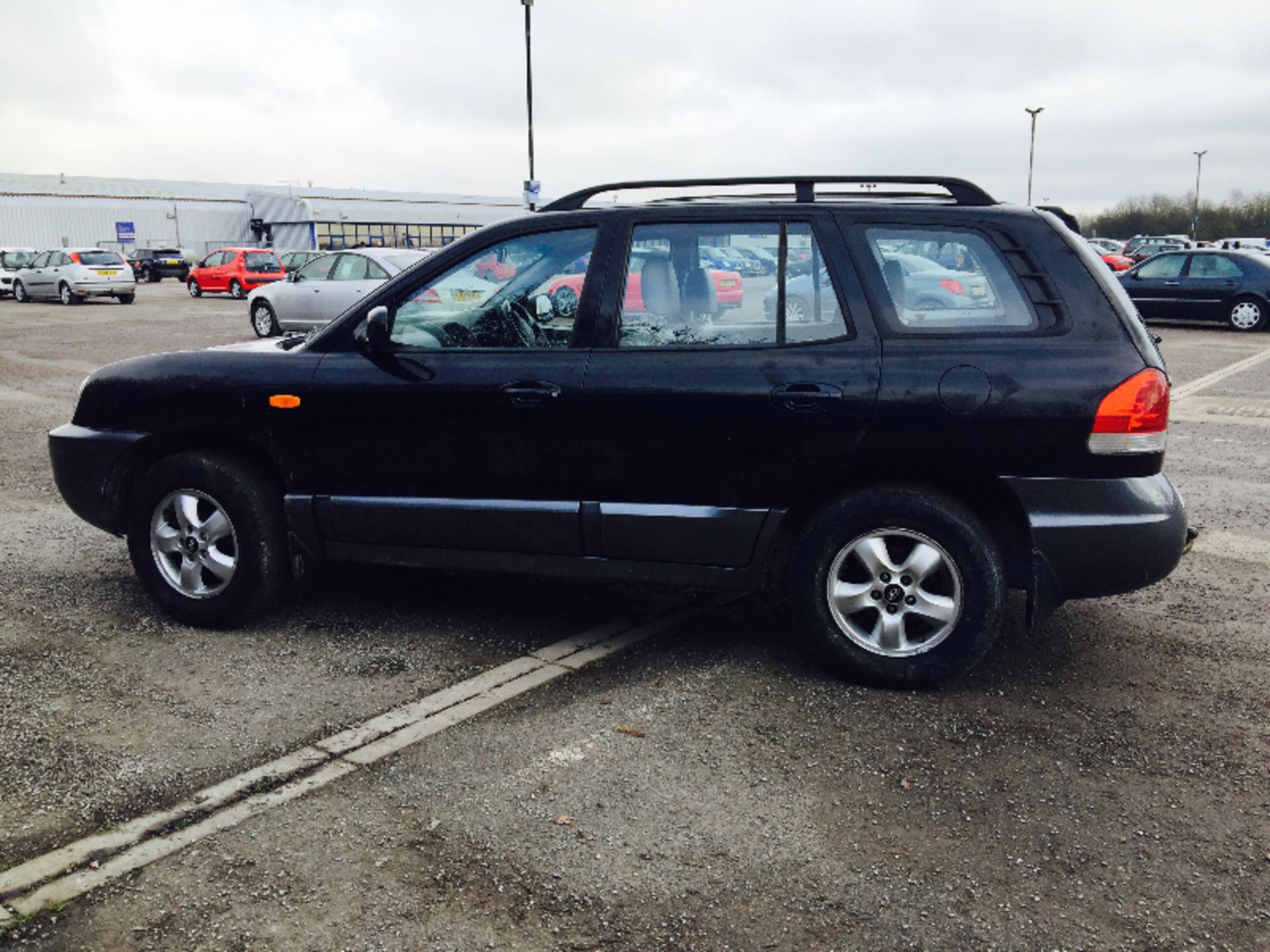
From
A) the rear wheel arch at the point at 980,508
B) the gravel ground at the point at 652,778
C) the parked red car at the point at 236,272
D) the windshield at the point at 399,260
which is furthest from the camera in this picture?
the parked red car at the point at 236,272

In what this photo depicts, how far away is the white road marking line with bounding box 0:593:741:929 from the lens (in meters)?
3.14

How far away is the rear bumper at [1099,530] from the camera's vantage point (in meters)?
4.18

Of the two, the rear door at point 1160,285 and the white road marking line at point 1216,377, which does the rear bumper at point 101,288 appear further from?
the white road marking line at point 1216,377

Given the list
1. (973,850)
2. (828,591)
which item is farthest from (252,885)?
(828,591)

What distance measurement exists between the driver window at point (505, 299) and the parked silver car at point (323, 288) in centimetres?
1380

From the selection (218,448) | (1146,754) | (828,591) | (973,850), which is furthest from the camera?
(218,448)

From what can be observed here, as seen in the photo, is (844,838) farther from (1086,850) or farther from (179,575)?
(179,575)

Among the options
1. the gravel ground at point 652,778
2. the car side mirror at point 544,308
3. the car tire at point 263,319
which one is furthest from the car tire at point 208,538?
the car tire at point 263,319

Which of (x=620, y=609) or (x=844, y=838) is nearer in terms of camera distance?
(x=844, y=838)

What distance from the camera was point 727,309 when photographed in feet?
14.8

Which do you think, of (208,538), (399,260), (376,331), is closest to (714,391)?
(376,331)

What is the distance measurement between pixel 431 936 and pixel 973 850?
4.86 ft

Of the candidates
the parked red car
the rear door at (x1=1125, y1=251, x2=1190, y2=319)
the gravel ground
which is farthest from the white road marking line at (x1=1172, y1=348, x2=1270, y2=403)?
the parked red car

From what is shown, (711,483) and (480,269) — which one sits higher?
(480,269)
